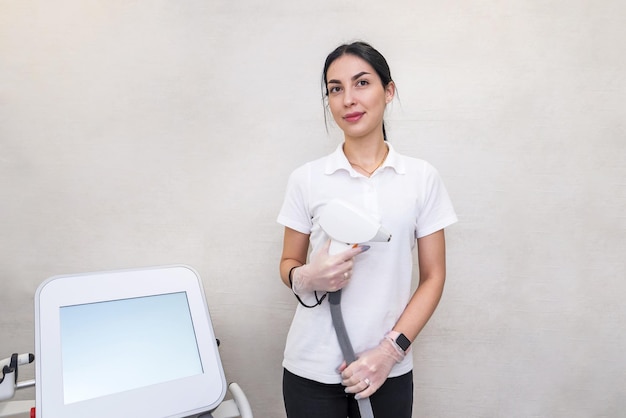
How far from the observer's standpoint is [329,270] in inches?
39.6

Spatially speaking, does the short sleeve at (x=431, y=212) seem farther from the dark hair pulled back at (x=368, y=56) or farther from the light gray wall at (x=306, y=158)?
the light gray wall at (x=306, y=158)

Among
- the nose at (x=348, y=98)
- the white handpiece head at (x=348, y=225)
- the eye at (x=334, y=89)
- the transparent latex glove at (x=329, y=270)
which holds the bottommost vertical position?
the transparent latex glove at (x=329, y=270)

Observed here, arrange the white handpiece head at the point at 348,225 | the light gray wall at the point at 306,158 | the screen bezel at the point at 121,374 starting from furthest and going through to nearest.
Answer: the light gray wall at the point at 306,158
the white handpiece head at the point at 348,225
the screen bezel at the point at 121,374

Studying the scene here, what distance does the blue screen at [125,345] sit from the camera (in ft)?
2.99

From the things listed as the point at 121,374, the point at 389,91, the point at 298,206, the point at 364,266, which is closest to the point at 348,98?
the point at 389,91

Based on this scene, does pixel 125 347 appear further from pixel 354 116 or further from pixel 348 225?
pixel 354 116

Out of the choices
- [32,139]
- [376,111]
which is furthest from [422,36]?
[32,139]

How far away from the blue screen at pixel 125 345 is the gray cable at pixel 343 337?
32 cm

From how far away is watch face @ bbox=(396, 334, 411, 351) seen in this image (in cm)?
103

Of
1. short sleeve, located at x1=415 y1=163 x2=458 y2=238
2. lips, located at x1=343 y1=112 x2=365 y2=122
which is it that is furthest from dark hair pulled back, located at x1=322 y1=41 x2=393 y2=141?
short sleeve, located at x1=415 y1=163 x2=458 y2=238

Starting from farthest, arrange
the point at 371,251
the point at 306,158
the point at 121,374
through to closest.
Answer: the point at 306,158 < the point at 371,251 < the point at 121,374

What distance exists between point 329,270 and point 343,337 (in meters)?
0.16

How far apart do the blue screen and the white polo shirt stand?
274 mm

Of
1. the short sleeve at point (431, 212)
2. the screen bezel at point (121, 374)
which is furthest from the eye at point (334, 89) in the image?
the screen bezel at point (121, 374)
